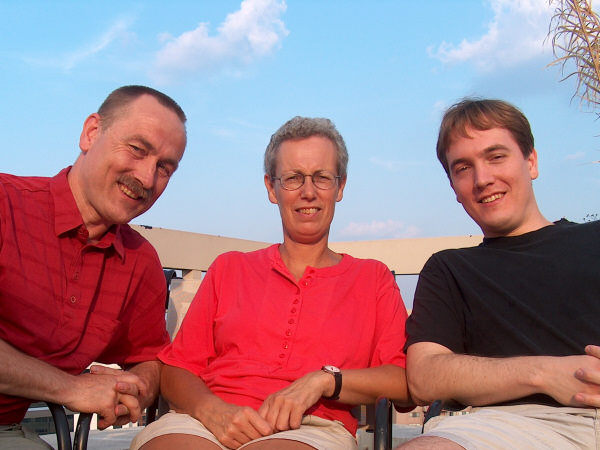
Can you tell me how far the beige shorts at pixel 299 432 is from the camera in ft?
5.80

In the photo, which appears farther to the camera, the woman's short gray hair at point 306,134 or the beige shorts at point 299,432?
the woman's short gray hair at point 306,134

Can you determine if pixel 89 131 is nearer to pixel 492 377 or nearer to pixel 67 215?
pixel 67 215

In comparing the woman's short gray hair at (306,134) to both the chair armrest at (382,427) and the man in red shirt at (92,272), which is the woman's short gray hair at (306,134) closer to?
the man in red shirt at (92,272)

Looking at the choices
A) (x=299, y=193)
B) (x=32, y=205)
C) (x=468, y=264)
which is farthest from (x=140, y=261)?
(x=468, y=264)

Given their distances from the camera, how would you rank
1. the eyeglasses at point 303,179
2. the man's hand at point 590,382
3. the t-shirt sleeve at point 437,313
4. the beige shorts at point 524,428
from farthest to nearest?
1. the eyeglasses at point 303,179
2. the t-shirt sleeve at point 437,313
3. the man's hand at point 590,382
4. the beige shorts at point 524,428

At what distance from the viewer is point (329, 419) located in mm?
2047

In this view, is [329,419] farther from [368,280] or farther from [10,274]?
[10,274]

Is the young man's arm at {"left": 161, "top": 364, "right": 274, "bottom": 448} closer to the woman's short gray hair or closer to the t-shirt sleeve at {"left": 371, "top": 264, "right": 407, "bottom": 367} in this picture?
the t-shirt sleeve at {"left": 371, "top": 264, "right": 407, "bottom": 367}

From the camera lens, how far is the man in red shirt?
6.26ft

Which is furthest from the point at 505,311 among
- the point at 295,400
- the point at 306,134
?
the point at 306,134

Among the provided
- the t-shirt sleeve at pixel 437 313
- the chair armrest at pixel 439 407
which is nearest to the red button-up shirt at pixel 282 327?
the t-shirt sleeve at pixel 437 313

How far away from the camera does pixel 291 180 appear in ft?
7.76

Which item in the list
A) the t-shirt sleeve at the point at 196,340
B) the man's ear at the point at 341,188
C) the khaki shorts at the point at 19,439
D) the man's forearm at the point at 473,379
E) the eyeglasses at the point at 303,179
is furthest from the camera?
the man's ear at the point at 341,188

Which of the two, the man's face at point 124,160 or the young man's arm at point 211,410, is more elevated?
the man's face at point 124,160
